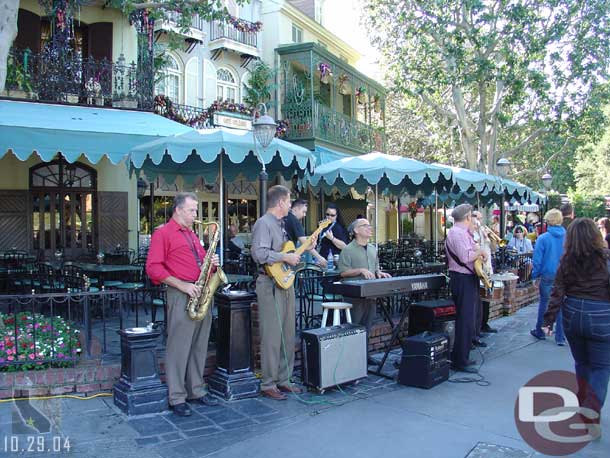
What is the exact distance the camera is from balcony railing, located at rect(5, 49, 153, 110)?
11797 millimetres

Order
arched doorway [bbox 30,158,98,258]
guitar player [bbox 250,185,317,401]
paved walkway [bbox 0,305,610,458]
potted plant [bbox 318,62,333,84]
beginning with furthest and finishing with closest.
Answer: potted plant [bbox 318,62,333,84], arched doorway [bbox 30,158,98,258], guitar player [bbox 250,185,317,401], paved walkway [bbox 0,305,610,458]

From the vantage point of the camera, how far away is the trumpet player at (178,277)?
4.96 m

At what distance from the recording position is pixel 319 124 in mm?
18141

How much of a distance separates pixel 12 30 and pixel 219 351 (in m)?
5.24

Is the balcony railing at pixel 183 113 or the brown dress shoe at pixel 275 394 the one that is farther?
the balcony railing at pixel 183 113

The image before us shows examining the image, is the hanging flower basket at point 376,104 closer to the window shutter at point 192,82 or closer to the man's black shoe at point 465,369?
the window shutter at point 192,82

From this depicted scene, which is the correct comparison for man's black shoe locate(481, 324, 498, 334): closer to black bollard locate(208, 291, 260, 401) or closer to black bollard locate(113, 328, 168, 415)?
black bollard locate(208, 291, 260, 401)

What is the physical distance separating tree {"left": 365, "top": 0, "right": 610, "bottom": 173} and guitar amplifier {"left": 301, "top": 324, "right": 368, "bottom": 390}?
1384cm

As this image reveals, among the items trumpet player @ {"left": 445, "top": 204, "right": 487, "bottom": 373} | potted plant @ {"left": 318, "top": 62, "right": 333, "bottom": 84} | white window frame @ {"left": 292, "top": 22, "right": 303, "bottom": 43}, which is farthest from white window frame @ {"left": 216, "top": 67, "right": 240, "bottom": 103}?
trumpet player @ {"left": 445, "top": 204, "right": 487, "bottom": 373}

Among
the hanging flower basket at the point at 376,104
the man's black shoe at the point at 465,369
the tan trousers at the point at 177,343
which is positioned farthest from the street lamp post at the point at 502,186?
the tan trousers at the point at 177,343

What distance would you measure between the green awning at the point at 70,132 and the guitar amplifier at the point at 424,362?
19.0 ft

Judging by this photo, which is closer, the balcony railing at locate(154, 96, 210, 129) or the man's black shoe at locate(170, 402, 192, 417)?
the man's black shoe at locate(170, 402, 192, 417)

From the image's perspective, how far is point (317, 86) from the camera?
20.4 m

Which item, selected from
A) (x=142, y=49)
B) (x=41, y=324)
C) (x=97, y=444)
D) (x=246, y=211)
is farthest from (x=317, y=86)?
(x=97, y=444)
